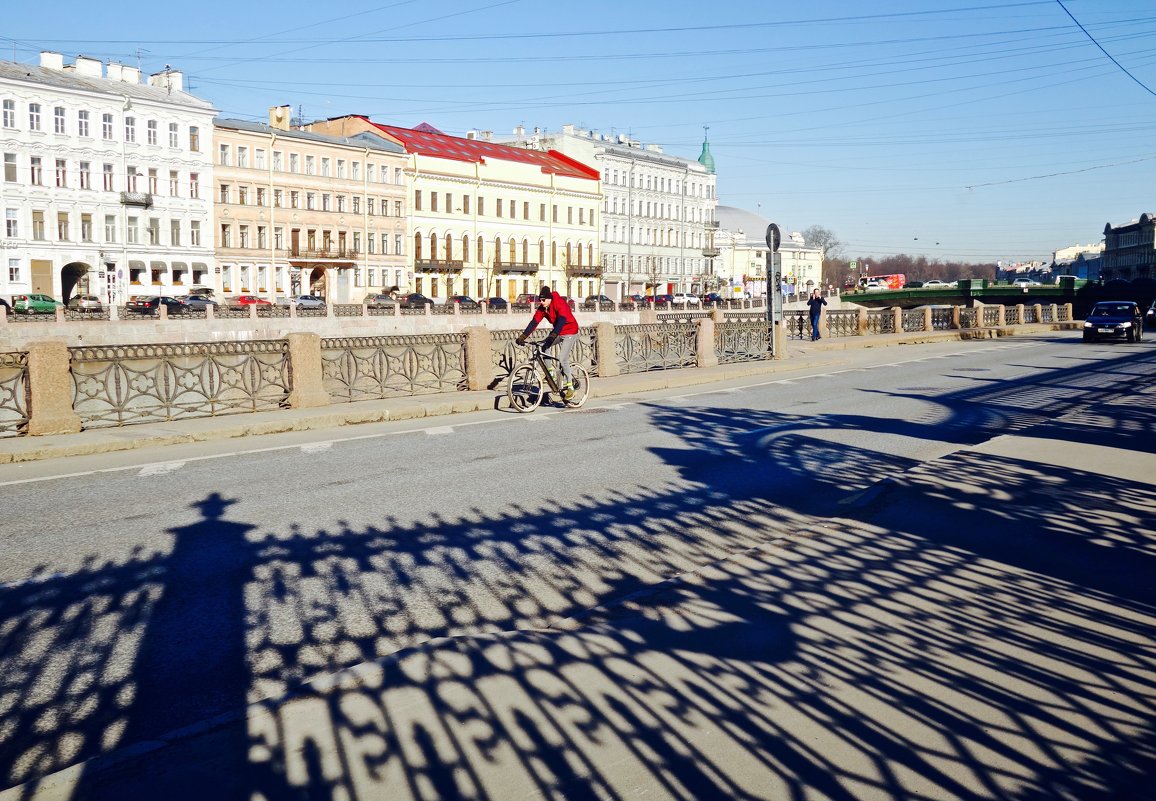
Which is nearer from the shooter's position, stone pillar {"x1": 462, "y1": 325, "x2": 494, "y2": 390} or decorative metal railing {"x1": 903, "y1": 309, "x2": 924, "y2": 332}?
stone pillar {"x1": 462, "y1": 325, "x2": 494, "y2": 390}

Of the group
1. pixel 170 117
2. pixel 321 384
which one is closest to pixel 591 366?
pixel 321 384

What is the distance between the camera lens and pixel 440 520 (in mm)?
8633

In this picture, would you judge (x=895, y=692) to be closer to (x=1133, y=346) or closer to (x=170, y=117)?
(x=1133, y=346)

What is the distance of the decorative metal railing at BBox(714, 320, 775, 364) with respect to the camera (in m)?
27.2

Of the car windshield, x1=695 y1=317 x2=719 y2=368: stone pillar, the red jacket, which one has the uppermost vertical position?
the car windshield

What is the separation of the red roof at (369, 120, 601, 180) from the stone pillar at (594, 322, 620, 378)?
207ft

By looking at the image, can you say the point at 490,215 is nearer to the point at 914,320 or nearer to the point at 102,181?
the point at 102,181

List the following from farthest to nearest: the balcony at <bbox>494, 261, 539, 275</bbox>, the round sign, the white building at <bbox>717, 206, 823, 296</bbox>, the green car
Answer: the white building at <bbox>717, 206, 823, 296</bbox> → the balcony at <bbox>494, 261, 539, 275</bbox> → the green car → the round sign

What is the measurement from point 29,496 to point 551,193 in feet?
282

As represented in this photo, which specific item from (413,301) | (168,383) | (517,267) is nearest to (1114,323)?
(168,383)

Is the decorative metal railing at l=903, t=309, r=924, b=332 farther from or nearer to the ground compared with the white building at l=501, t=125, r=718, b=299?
nearer to the ground

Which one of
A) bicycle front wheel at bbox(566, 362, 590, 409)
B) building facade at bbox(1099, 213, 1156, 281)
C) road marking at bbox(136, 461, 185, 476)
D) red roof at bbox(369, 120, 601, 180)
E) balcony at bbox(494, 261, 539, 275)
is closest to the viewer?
road marking at bbox(136, 461, 185, 476)

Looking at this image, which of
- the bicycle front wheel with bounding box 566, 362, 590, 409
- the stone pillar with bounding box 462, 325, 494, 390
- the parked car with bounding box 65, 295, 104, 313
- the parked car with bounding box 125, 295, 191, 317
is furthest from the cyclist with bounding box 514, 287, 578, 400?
the parked car with bounding box 65, 295, 104, 313

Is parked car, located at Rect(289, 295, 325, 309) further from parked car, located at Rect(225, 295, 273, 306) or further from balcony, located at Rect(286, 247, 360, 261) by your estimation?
balcony, located at Rect(286, 247, 360, 261)
